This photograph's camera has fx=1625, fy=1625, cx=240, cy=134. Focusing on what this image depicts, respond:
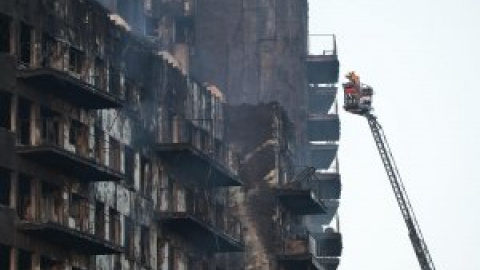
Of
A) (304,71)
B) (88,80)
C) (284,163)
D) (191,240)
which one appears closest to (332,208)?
(304,71)

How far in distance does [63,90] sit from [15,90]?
3.18 metres

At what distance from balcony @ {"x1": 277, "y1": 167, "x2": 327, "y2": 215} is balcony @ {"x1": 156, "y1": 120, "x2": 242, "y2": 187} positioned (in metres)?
5.98

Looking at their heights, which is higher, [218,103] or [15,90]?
[218,103]

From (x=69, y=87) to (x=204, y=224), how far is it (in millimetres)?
16473

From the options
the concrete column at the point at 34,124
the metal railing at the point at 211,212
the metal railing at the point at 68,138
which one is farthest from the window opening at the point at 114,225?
the concrete column at the point at 34,124

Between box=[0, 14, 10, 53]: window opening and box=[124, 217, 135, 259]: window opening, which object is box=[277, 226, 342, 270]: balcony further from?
box=[0, 14, 10, 53]: window opening

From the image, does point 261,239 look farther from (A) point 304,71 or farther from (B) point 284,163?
(A) point 304,71

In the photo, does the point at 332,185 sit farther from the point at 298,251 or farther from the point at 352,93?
the point at 298,251

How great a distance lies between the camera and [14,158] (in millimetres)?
61844

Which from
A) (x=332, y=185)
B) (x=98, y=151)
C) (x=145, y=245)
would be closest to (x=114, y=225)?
(x=98, y=151)

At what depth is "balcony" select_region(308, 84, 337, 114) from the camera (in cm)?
13162

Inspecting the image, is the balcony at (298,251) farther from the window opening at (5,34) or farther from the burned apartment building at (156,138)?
the window opening at (5,34)

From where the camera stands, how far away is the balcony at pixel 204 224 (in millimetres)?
78562

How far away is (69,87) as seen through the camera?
64.8 metres
